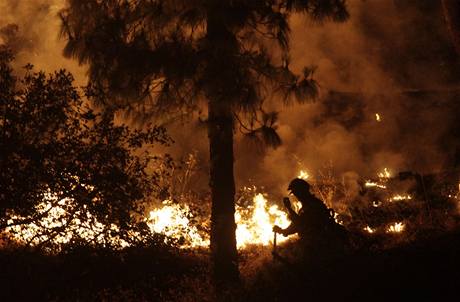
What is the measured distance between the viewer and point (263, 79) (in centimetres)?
684

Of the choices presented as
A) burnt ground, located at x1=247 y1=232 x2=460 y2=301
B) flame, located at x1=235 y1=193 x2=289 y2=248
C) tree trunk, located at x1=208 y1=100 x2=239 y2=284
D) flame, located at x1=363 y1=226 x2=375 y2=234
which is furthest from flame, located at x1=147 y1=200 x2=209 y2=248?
flame, located at x1=363 y1=226 x2=375 y2=234

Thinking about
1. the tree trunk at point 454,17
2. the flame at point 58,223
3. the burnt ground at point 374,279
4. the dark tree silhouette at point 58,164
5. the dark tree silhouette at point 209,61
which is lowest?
the burnt ground at point 374,279

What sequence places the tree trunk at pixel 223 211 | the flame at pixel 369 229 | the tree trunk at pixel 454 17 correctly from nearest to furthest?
the tree trunk at pixel 223 211 → the tree trunk at pixel 454 17 → the flame at pixel 369 229

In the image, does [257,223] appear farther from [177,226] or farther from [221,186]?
[177,226]

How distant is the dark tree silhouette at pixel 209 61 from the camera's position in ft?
19.6

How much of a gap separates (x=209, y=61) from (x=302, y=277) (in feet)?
9.97

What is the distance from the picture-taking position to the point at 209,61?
19.7ft

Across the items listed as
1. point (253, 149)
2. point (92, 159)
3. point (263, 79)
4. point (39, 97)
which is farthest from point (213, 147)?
point (39, 97)

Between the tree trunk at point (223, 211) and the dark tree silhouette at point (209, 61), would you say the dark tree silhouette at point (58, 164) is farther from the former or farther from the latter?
the tree trunk at point (223, 211)

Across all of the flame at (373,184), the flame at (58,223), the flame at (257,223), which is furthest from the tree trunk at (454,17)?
the flame at (373,184)

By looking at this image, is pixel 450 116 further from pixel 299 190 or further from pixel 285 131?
pixel 299 190

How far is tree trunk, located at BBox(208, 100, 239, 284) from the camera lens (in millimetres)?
6840

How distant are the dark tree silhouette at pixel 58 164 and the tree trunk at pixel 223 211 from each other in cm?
175

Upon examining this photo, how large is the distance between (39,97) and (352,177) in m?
14.6
